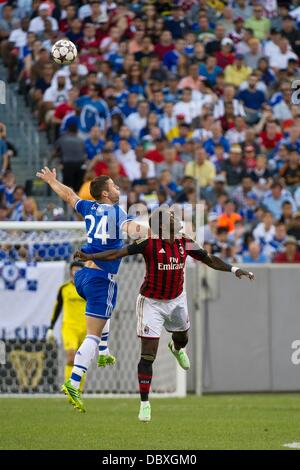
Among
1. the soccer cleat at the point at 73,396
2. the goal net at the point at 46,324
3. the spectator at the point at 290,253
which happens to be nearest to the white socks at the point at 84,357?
the soccer cleat at the point at 73,396

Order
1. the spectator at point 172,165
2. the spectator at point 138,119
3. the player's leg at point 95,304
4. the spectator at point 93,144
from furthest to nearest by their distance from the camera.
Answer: the spectator at point 138,119, the spectator at point 93,144, the spectator at point 172,165, the player's leg at point 95,304

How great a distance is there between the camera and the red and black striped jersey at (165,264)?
505 inches

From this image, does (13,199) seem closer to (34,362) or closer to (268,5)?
(34,362)

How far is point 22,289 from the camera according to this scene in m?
18.9

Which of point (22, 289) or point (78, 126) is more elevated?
point (78, 126)

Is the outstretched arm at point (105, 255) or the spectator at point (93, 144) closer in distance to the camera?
the outstretched arm at point (105, 255)

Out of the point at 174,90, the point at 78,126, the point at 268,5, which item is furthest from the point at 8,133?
the point at 268,5

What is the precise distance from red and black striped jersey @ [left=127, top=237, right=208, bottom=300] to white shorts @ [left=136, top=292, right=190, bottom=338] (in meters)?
0.09

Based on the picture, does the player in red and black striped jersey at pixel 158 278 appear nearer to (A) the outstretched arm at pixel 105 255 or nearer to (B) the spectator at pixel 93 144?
(A) the outstretched arm at pixel 105 255

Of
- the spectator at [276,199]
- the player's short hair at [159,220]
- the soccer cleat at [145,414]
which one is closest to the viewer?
the soccer cleat at [145,414]

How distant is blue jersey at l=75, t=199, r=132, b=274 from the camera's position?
13.0 meters

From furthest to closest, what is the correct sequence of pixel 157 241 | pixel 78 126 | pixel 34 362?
pixel 78 126, pixel 34 362, pixel 157 241

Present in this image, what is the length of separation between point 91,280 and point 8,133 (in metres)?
9.93

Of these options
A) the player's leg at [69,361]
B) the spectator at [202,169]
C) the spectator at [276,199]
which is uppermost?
the spectator at [202,169]
